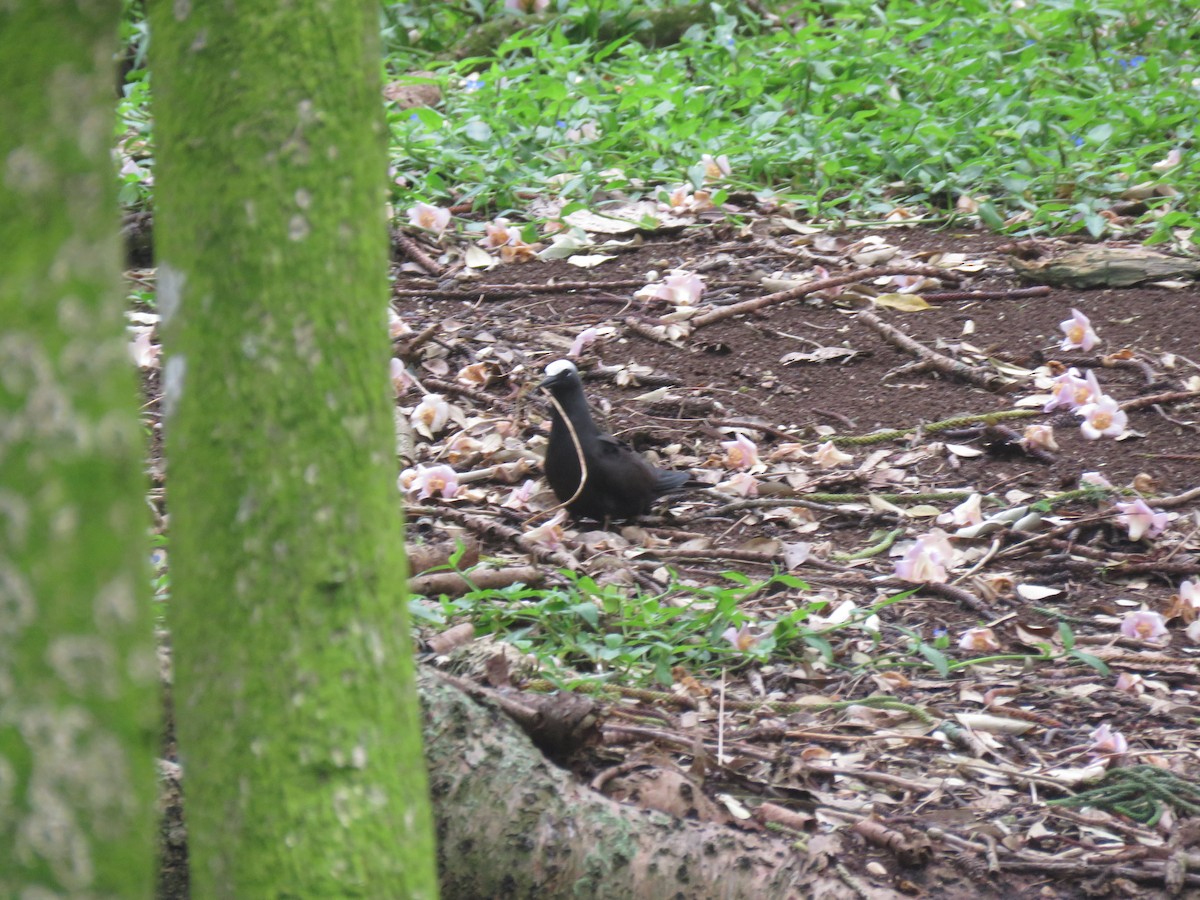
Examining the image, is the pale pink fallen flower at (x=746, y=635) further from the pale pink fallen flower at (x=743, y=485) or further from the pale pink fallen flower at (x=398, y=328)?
the pale pink fallen flower at (x=398, y=328)

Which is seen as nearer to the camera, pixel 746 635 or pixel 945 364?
pixel 746 635

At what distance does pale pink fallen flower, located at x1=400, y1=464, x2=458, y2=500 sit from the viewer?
3711 mm

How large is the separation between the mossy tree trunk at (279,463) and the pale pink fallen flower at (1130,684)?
2.14m

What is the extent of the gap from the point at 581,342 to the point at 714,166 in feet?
4.63

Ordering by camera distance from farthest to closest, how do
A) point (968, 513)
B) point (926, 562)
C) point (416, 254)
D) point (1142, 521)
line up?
point (416, 254) → point (968, 513) → point (1142, 521) → point (926, 562)

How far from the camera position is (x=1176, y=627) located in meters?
3.16

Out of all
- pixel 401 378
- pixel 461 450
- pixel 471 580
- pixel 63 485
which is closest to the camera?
pixel 63 485

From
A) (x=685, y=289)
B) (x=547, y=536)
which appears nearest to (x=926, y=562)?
(x=547, y=536)

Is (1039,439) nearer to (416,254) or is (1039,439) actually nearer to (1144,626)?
(1144,626)

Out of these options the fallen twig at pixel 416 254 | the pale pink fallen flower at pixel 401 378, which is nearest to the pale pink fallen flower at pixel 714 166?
the fallen twig at pixel 416 254

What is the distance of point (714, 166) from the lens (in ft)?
18.4

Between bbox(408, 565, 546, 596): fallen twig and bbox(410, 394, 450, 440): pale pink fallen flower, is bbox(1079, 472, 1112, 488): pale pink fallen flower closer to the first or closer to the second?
bbox(408, 565, 546, 596): fallen twig

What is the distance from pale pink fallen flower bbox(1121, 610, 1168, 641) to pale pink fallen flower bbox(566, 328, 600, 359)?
2106mm

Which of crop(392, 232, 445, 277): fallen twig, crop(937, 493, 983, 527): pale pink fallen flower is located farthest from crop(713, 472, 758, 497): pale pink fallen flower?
crop(392, 232, 445, 277): fallen twig
